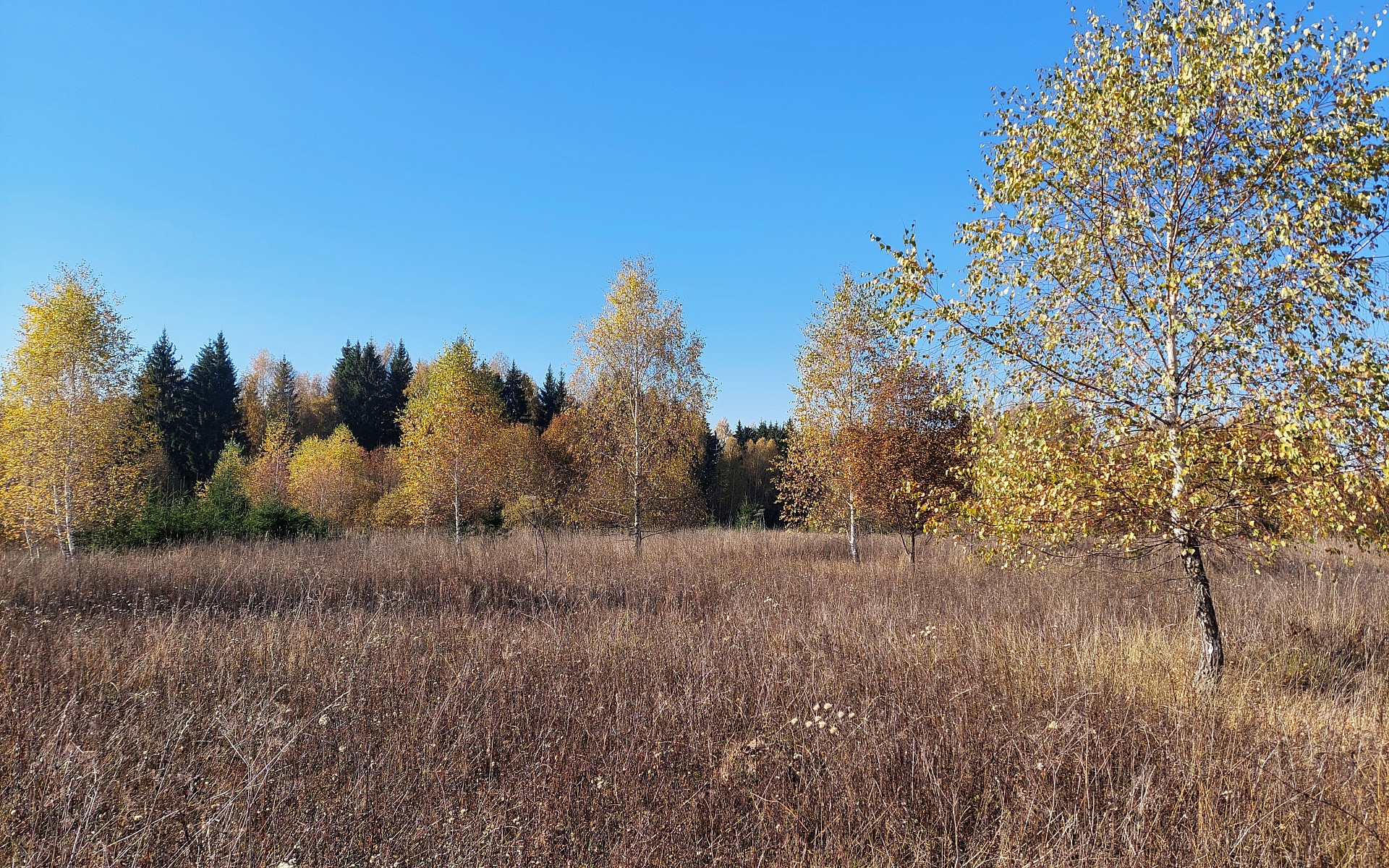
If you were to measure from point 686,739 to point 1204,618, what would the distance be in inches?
188

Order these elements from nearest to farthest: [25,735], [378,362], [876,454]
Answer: [25,735] → [876,454] → [378,362]

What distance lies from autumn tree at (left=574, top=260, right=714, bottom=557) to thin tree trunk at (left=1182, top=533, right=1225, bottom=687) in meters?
11.9

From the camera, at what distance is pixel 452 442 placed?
2069cm

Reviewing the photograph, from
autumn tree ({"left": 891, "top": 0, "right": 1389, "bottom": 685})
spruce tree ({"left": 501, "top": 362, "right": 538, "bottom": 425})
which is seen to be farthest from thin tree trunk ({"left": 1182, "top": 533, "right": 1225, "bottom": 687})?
spruce tree ({"left": 501, "top": 362, "right": 538, "bottom": 425})

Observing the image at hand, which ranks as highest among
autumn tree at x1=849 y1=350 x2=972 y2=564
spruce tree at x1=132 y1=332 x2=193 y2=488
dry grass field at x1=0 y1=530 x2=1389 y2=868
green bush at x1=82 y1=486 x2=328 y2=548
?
spruce tree at x1=132 y1=332 x2=193 y2=488

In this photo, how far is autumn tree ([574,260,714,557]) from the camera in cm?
1619

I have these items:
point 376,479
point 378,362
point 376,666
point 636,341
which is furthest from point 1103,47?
point 378,362

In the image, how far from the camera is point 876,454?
1283 cm

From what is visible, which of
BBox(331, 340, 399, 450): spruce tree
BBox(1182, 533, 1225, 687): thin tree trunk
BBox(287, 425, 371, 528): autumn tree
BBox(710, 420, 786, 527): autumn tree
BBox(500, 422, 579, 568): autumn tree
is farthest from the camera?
BBox(710, 420, 786, 527): autumn tree

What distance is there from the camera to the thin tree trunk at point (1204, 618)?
5309 millimetres

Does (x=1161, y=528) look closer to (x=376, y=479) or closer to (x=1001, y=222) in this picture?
(x=1001, y=222)

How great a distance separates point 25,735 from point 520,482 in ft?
69.4

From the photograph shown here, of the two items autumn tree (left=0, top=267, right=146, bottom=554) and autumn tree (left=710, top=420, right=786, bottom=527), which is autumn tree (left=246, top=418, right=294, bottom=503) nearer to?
autumn tree (left=0, top=267, right=146, bottom=554)

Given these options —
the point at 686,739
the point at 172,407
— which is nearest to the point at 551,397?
the point at 172,407
